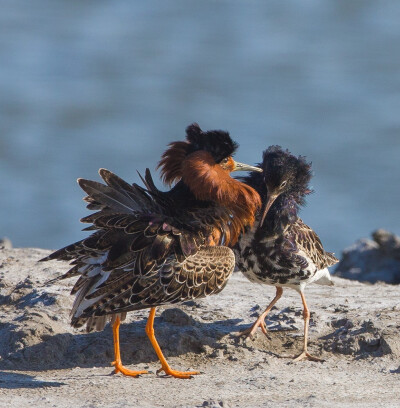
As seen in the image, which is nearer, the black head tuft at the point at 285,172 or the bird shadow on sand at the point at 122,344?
the bird shadow on sand at the point at 122,344

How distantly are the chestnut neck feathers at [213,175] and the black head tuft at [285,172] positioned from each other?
0.21 meters

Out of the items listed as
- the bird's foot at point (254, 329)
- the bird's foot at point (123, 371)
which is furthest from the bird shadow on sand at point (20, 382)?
the bird's foot at point (254, 329)

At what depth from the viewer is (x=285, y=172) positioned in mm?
8273

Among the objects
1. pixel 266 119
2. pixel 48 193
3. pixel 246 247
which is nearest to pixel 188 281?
pixel 246 247

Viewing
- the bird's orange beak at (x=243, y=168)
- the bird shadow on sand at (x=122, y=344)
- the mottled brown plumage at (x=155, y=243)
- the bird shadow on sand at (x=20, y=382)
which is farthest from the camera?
the bird's orange beak at (x=243, y=168)

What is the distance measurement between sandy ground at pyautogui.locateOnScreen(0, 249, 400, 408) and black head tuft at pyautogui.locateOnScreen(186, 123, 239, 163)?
145 centimetres

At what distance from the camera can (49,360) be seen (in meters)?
7.72

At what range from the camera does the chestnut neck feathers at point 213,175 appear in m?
7.98

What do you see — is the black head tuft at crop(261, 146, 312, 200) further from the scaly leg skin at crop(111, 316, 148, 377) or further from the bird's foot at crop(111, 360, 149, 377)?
the bird's foot at crop(111, 360, 149, 377)

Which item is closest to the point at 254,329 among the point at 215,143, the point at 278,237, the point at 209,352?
the point at 209,352

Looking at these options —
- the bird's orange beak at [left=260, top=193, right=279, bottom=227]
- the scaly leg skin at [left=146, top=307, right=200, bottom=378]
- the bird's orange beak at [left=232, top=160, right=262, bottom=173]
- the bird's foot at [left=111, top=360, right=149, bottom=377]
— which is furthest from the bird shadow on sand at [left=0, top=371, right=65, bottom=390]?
the bird's orange beak at [left=232, top=160, right=262, bottom=173]

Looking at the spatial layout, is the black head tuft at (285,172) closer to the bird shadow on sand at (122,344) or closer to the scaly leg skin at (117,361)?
the bird shadow on sand at (122,344)

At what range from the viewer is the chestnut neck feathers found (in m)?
7.98

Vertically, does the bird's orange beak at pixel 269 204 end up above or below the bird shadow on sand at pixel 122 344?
above
